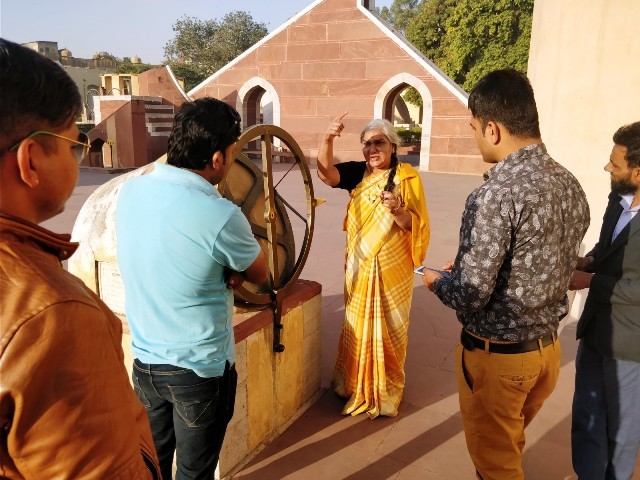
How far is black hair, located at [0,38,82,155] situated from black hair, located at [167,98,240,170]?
29.1 inches

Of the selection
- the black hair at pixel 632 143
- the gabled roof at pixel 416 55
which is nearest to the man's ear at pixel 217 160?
the black hair at pixel 632 143

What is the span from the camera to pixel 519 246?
1688 millimetres

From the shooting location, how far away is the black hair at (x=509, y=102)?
1.70 meters

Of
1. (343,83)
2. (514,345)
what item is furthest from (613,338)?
(343,83)

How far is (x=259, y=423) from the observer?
264 centimetres

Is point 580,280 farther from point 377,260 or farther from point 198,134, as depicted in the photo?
point 198,134

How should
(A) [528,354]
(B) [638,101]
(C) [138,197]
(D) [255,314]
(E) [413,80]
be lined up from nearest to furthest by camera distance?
(C) [138,197]
(A) [528,354]
(D) [255,314]
(B) [638,101]
(E) [413,80]

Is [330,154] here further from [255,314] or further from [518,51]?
[518,51]

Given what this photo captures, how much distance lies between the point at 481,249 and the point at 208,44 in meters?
34.5

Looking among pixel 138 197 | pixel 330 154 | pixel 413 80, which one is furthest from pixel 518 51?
pixel 138 197

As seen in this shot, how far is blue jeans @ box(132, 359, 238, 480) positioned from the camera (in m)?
1.67

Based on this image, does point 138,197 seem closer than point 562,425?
Yes

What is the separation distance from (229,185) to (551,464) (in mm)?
2220

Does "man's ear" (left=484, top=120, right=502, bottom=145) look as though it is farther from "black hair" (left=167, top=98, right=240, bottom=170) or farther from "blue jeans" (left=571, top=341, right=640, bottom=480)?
"blue jeans" (left=571, top=341, right=640, bottom=480)
